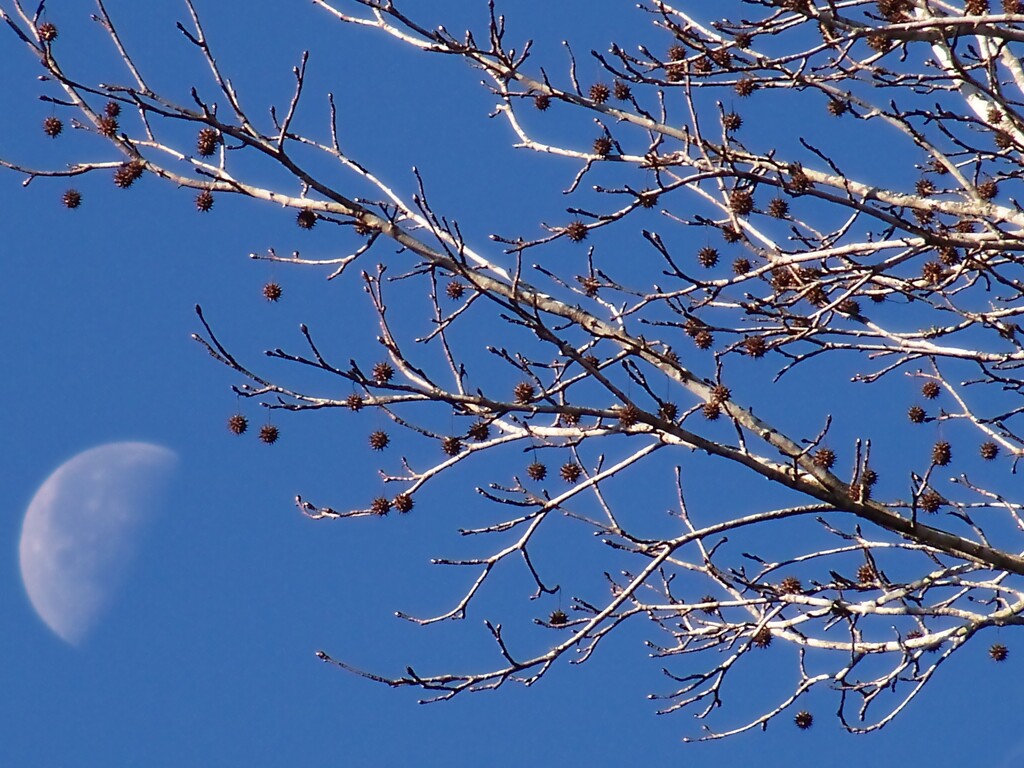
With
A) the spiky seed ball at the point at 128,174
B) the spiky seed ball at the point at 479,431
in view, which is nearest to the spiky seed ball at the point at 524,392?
the spiky seed ball at the point at 479,431

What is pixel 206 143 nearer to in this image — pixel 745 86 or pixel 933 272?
pixel 745 86

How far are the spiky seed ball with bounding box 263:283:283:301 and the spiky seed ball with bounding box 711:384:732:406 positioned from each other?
2432 mm

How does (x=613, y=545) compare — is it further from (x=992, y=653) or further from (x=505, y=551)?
(x=992, y=653)

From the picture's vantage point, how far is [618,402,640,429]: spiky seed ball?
603cm

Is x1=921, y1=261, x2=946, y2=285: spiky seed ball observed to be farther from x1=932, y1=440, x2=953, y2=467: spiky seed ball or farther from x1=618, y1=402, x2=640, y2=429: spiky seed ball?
x1=618, y1=402, x2=640, y2=429: spiky seed ball

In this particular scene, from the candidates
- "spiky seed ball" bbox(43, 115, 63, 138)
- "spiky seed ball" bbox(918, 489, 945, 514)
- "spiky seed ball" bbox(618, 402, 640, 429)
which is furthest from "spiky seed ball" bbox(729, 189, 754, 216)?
"spiky seed ball" bbox(43, 115, 63, 138)

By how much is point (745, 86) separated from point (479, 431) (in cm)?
223

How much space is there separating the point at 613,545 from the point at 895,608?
59.4 inches

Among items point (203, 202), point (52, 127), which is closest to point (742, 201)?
point (203, 202)

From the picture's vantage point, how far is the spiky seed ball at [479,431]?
257 inches

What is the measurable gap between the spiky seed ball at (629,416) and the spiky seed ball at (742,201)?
1.35 meters

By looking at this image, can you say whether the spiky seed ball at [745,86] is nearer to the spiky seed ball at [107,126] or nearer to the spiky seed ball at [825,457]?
the spiky seed ball at [825,457]

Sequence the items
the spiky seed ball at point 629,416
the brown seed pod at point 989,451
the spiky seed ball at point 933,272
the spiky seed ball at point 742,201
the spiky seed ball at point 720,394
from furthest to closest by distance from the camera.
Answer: the brown seed pod at point 989,451, the spiky seed ball at point 933,272, the spiky seed ball at point 742,201, the spiky seed ball at point 720,394, the spiky seed ball at point 629,416

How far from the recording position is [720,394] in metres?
6.63
